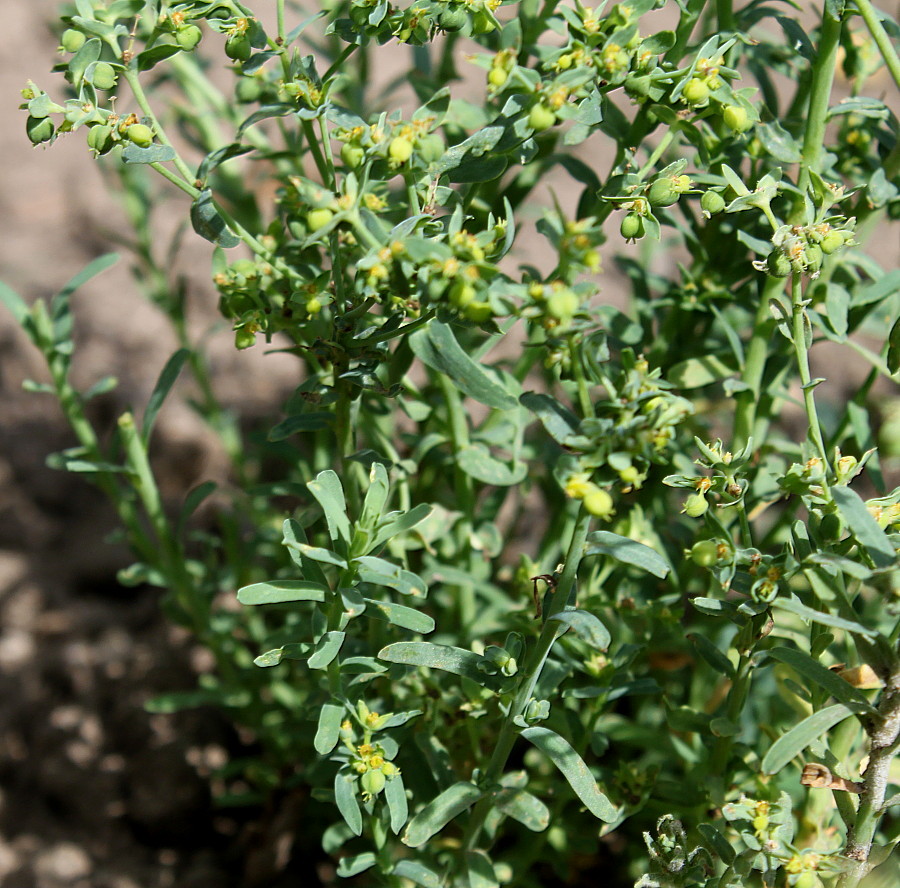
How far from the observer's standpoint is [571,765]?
1085mm

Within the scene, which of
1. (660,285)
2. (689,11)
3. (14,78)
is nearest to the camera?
(689,11)

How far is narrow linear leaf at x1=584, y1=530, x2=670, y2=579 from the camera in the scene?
95cm

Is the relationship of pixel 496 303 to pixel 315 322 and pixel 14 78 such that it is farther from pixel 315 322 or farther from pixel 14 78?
pixel 14 78

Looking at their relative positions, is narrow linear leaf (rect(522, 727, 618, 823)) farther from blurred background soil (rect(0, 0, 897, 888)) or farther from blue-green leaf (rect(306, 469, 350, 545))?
blurred background soil (rect(0, 0, 897, 888))

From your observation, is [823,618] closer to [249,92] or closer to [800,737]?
[800,737]

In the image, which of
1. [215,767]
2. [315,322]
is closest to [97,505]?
[215,767]

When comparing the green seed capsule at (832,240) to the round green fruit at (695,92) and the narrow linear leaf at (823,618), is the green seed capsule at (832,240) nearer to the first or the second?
the round green fruit at (695,92)

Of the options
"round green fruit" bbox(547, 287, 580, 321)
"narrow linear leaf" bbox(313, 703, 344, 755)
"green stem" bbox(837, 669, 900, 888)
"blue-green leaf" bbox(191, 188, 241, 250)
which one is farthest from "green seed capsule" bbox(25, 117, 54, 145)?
"green stem" bbox(837, 669, 900, 888)

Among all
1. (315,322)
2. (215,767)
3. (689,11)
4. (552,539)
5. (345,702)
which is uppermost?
(689,11)

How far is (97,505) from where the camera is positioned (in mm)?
2457

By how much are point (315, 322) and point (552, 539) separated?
20.6 inches

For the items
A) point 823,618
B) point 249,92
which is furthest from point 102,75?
point 823,618

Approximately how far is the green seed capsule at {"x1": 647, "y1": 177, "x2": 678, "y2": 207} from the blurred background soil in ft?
4.27

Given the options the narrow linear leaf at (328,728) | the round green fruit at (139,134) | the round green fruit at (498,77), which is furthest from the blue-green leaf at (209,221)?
the narrow linear leaf at (328,728)
